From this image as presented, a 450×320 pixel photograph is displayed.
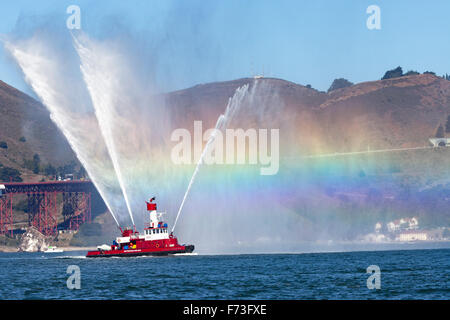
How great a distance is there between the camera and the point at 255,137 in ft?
362

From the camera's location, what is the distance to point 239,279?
4638cm

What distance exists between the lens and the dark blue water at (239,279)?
38188 millimetres

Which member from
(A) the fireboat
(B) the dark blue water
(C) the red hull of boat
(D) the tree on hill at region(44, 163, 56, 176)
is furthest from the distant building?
(A) the fireboat

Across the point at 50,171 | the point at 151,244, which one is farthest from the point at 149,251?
the point at 50,171

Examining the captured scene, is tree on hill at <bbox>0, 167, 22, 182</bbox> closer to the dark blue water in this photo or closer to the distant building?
the distant building

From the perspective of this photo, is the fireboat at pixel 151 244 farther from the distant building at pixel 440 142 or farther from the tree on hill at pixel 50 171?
the distant building at pixel 440 142

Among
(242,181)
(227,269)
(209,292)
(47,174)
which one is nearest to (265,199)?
(242,181)

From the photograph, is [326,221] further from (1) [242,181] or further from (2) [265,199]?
(1) [242,181]

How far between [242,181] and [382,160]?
89966 millimetres

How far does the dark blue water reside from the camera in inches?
1503

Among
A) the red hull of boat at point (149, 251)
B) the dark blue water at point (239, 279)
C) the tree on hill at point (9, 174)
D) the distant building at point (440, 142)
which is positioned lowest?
the dark blue water at point (239, 279)

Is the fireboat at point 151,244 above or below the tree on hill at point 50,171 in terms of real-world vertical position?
below

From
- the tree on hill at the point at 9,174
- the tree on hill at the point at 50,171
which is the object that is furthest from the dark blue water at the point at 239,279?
the tree on hill at the point at 50,171

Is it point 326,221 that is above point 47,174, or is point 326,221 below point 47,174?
below
